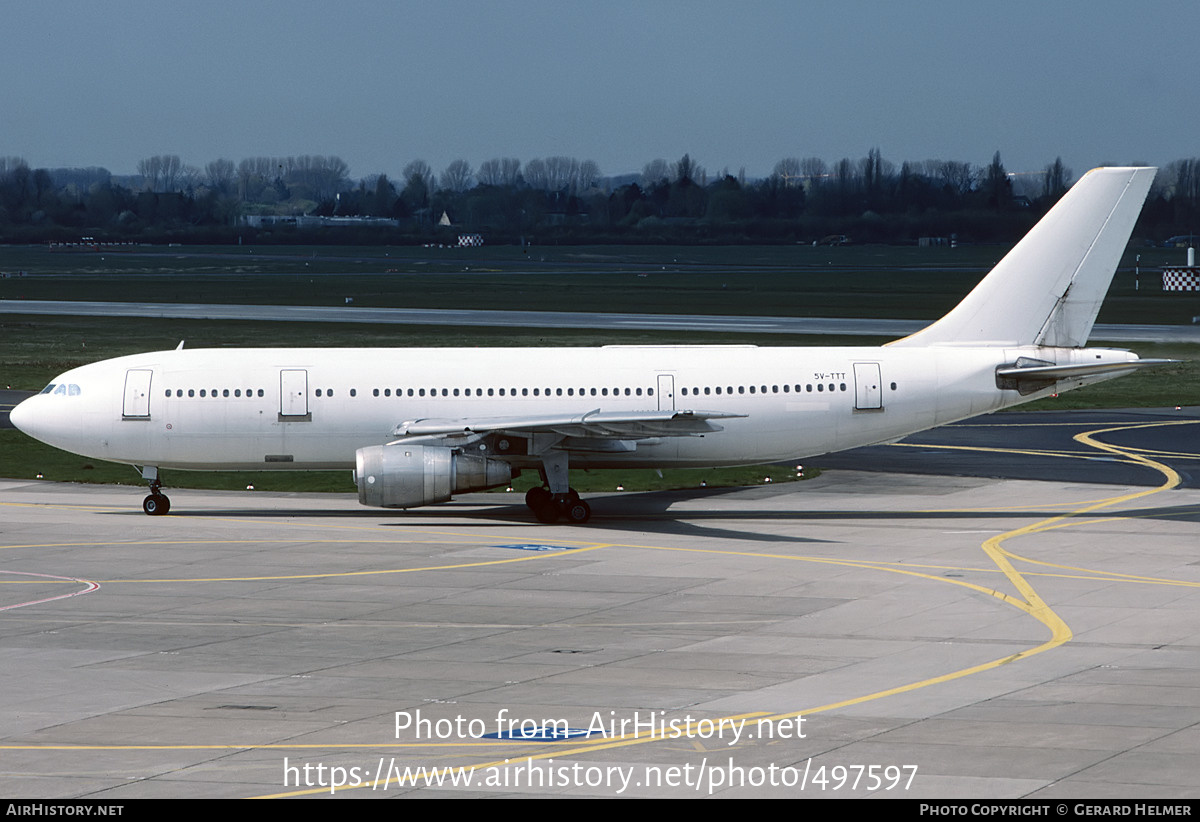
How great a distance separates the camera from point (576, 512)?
41.4 metres

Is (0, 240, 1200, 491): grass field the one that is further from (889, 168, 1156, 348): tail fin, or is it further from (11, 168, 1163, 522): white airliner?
(889, 168, 1156, 348): tail fin

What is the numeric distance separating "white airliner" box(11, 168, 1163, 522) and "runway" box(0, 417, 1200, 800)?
6.54 ft

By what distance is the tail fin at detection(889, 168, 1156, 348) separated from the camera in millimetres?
43188

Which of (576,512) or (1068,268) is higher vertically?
(1068,268)

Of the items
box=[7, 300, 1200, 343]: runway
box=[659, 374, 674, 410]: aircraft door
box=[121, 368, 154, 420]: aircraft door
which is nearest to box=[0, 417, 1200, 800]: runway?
box=[121, 368, 154, 420]: aircraft door

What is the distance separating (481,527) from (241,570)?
8164 mm

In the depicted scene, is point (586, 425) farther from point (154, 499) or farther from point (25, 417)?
point (25, 417)

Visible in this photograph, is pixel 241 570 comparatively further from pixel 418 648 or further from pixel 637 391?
pixel 637 391

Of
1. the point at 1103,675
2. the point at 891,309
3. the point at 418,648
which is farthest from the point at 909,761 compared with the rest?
the point at 891,309

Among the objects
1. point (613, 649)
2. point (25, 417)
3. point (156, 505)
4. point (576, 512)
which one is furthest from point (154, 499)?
point (613, 649)

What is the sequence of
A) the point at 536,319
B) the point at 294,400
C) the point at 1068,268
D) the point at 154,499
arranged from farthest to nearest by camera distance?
the point at 536,319 < the point at 1068,268 < the point at 154,499 < the point at 294,400

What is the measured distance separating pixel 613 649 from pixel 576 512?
15.1 meters

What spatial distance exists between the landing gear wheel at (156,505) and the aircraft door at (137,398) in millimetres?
2427

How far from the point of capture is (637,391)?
4253cm
